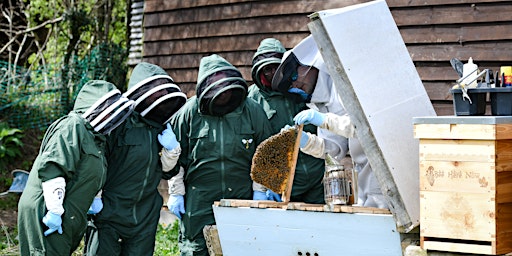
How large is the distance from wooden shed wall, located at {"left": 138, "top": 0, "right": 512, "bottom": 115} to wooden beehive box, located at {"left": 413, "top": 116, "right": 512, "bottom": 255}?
303cm

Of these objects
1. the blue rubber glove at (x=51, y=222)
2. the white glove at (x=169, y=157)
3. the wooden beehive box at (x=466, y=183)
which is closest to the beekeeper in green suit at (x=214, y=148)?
the white glove at (x=169, y=157)

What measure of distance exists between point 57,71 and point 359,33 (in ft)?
37.4

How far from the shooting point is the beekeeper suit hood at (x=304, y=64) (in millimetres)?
5395

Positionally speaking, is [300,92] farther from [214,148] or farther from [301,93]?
[214,148]

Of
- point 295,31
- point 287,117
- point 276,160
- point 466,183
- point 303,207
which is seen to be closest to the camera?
point 466,183

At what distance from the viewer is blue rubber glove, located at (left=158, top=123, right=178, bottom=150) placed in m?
5.93

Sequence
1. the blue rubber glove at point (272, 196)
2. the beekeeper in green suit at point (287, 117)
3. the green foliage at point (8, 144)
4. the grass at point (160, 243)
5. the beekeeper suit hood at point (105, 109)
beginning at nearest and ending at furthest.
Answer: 1. the beekeeper suit hood at point (105, 109)
2. the blue rubber glove at point (272, 196)
3. the beekeeper in green suit at point (287, 117)
4. the grass at point (160, 243)
5. the green foliage at point (8, 144)

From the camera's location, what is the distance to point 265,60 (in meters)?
6.17

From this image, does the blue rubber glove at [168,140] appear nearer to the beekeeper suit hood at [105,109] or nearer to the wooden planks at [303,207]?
the beekeeper suit hood at [105,109]

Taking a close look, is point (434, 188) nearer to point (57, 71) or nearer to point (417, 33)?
point (417, 33)

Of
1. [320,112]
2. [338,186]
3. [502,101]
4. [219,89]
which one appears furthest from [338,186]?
[219,89]

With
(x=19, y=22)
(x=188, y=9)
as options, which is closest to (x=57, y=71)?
(x=19, y=22)

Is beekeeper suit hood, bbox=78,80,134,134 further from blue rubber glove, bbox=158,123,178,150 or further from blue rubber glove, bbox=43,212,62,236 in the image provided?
blue rubber glove, bbox=43,212,62,236

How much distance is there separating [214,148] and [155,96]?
604mm
